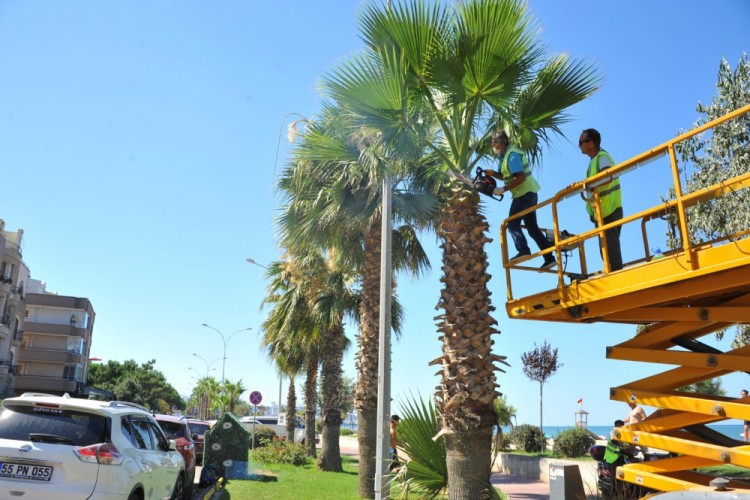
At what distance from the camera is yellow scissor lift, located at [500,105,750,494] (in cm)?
529

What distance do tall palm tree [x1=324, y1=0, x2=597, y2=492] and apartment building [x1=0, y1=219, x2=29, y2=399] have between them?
129ft

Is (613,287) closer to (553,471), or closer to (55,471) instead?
(553,471)

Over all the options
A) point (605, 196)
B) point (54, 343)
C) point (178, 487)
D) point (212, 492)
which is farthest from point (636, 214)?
point (54, 343)

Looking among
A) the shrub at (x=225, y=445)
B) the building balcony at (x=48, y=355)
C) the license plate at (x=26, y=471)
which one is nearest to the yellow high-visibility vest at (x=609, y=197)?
the license plate at (x=26, y=471)

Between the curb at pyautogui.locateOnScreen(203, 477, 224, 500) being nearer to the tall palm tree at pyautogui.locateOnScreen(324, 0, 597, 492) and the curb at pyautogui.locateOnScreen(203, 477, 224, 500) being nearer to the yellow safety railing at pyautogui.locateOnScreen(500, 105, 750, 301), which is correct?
the tall palm tree at pyautogui.locateOnScreen(324, 0, 597, 492)

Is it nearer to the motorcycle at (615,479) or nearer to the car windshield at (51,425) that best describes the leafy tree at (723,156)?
the motorcycle at (615,479)

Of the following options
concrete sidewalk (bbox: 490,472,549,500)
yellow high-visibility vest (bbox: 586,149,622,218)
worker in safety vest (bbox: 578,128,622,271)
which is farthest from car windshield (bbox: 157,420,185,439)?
yellow high-visibility vest (bbox: 586,149,622,218)

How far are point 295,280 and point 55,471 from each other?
1750cm

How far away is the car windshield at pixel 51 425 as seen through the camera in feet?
21.5

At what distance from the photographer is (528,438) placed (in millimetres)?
24172

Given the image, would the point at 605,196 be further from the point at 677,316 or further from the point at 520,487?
the point at 520,487

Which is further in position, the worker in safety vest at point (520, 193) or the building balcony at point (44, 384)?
the building balcony at point (44, 384)

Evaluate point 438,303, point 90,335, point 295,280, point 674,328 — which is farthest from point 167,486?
point 90,335

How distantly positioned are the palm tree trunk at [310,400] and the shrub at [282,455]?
10.5 feet
